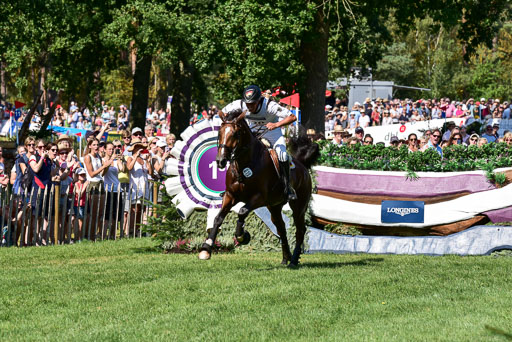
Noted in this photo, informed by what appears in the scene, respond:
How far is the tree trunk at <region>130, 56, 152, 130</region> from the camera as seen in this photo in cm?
3319

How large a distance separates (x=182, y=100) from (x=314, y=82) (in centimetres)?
749

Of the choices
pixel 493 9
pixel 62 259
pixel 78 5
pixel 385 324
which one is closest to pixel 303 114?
pixel 493 9

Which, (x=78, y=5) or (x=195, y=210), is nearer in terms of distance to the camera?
(x=195, y=210)

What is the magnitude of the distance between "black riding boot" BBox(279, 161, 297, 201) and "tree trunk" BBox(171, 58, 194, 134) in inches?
799

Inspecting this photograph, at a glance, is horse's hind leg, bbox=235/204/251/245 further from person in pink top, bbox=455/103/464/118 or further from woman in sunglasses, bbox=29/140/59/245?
person in pink top, bbox=455/103/464/118

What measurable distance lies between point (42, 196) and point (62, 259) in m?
2.78

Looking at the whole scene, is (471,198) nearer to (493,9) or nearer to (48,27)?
(493,9)

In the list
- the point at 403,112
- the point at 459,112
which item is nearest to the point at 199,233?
the point at 459,112

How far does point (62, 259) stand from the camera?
48.0 feet

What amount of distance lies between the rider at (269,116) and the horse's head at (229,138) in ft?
2.14

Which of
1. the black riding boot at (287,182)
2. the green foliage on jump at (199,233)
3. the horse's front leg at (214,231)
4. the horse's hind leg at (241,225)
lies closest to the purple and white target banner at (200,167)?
the green foliage on jump at (199,233)

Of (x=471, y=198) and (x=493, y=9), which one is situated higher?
(x=493, y=9)

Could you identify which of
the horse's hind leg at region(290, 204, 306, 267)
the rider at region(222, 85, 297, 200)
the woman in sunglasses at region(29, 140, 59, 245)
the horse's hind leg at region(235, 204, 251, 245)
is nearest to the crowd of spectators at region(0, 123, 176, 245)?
the woman in sunglasses at region(29, 140, 59, 245)

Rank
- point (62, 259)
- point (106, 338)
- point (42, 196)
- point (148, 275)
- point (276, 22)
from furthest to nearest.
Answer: point (276, 22), point (42, 196), point (62, 259), point (148, 275), point (106, 338)
